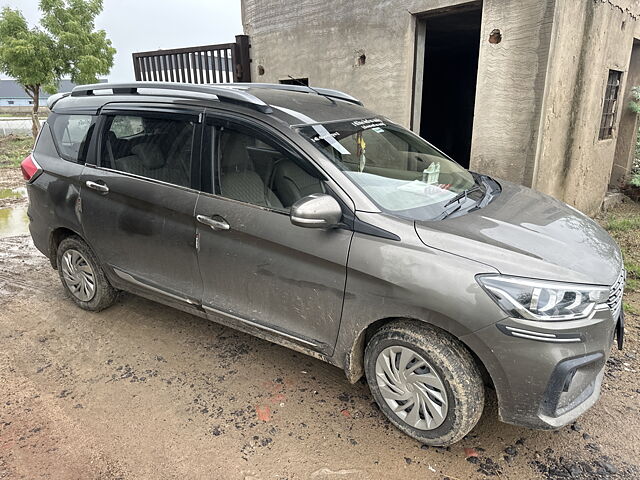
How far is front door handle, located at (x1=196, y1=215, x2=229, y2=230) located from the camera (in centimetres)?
288

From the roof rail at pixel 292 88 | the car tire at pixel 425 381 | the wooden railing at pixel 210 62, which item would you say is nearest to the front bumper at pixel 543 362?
the car tire at pixel 425 381

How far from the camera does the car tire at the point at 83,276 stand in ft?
12.6

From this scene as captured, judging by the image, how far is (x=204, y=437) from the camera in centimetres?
262

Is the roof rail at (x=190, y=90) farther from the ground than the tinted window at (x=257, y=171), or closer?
farther from the ground

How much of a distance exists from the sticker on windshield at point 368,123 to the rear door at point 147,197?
106 centimetres

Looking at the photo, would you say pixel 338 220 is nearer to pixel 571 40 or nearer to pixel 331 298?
pixel 331 298

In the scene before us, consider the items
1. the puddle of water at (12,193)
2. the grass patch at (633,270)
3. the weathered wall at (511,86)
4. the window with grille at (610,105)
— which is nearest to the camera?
the grass patch at (633,270)

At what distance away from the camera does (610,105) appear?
6.73 meters

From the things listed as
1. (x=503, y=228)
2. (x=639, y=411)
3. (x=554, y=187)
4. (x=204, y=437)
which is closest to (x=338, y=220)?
(x=503, y=228)

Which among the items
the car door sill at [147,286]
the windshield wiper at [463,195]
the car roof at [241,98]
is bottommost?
the car door sill at [147,286]

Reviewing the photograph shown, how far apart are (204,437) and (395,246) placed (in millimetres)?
1516

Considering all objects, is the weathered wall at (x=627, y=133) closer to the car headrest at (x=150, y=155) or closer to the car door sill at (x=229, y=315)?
the car door sill at (x=229, y=315)

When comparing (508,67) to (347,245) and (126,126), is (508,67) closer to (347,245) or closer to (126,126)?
(347,245)

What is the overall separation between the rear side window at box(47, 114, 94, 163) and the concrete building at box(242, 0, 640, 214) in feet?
12.4
